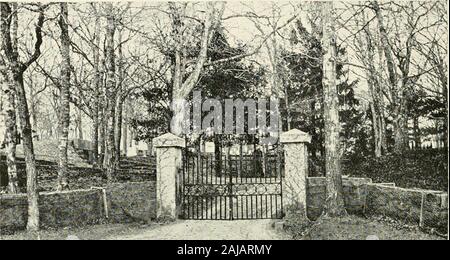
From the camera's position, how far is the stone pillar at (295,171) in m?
9.96

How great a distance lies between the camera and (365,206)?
34.6 ft

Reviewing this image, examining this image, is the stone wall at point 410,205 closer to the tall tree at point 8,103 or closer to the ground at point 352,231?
the ground at point 352,231

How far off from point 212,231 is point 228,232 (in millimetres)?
383

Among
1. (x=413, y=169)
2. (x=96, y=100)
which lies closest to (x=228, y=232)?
(x=413, y=169)

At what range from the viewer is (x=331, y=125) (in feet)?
30.9

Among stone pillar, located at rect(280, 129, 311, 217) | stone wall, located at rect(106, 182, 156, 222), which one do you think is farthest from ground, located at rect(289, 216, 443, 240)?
stone wall, located at rect(106, 182, 156, 222)

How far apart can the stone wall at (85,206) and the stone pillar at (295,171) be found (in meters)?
3.42

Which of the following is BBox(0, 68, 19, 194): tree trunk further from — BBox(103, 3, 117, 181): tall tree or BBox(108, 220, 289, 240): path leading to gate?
BBox(108, 220, 289, 240): path leading to gate

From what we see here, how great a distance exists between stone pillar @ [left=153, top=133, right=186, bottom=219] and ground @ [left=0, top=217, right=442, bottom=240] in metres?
0.44

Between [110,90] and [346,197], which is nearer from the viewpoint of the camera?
[346,197]

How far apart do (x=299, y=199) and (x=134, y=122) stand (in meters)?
12.7

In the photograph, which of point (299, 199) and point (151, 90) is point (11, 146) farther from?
point (151, 90)

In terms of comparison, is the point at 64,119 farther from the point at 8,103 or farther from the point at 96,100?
the point at 96,100

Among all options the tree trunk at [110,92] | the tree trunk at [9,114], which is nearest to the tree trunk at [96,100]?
the tree trunk at [110,92]
